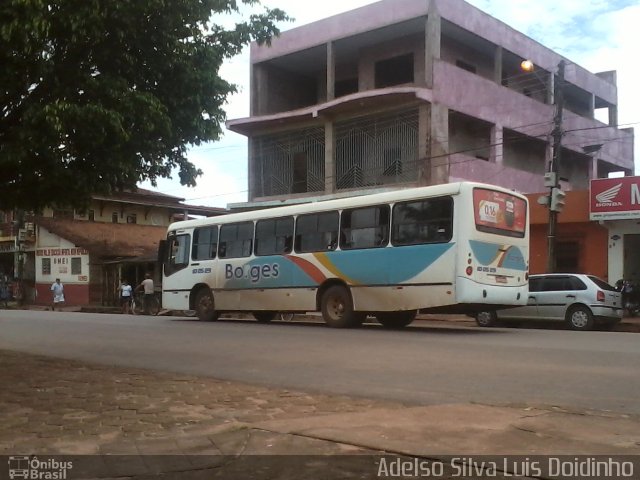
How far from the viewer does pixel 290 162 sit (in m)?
27.9

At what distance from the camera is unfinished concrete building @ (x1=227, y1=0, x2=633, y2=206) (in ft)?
77.2

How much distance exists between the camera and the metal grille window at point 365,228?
46.7ft

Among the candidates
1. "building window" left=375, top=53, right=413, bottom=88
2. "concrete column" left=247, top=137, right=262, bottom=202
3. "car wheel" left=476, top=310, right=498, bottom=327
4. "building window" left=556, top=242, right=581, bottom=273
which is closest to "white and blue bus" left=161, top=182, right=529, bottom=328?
"car wheel" left=476, top=310, right=498, bottom=327

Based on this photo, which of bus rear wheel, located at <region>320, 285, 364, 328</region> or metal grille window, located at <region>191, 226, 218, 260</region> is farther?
metal grille window, located at <region>191, 226, 218, 260</region>

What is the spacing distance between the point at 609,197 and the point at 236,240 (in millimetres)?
12160

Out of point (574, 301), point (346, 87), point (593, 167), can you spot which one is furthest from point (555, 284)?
point (593, 167)

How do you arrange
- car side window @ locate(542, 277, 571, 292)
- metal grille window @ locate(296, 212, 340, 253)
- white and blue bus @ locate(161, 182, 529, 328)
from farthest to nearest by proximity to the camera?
car side window @ locate(542, 277, 571, 292)
metal grille window @ locate(296, 212, 340, 253)
white and blue bus @ locate(161, 182, 529, 328)

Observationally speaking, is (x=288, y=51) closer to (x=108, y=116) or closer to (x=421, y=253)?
(x=421, y=253)

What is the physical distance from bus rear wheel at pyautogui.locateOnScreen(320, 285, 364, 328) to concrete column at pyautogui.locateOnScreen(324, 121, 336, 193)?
34.8 feet

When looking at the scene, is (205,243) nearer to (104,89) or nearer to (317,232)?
(317,232)

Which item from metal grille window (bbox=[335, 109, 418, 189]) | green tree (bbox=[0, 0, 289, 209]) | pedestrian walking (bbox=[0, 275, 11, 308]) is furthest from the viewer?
pedestrian walking (bbox=[0, 275, 11, 308])

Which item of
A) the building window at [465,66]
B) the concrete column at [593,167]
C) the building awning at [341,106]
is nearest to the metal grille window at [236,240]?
the building awning at [341,106]

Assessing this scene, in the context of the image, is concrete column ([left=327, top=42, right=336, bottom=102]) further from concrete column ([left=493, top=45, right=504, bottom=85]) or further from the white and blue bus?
the white and blue bus

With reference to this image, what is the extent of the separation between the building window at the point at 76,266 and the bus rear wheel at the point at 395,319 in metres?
24.2
